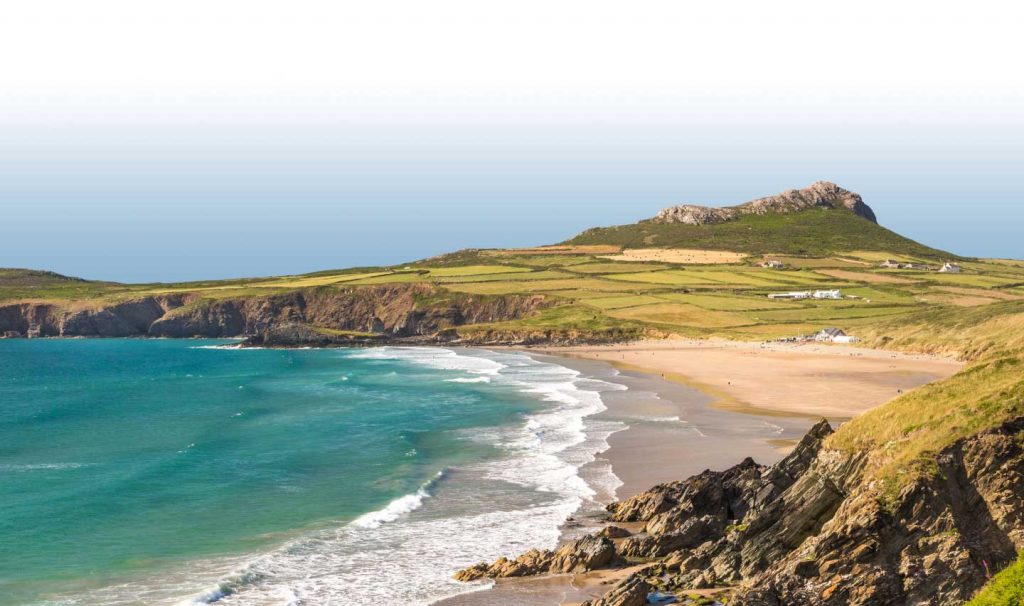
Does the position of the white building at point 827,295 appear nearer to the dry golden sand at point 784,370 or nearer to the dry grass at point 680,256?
the dry golden sand at point 784,370

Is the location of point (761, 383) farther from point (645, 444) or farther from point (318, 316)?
point (318, 316)

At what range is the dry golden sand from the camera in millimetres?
72375

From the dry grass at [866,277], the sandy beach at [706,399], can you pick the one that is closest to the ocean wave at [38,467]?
the sandy beach at [706,399]

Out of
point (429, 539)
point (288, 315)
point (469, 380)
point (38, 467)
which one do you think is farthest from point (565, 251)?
point (429, 539)

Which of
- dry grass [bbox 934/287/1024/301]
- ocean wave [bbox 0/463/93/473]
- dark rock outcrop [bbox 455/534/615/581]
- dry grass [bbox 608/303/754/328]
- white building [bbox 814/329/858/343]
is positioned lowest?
ocean wave [bbox 0/463/93/473]

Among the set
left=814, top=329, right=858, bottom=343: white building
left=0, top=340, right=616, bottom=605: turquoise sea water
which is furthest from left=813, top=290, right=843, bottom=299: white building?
left=0, top=340, right=616, bottom=605: turquoise sea water

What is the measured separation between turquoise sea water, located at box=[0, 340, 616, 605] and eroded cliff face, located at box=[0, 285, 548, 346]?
40.6 meters

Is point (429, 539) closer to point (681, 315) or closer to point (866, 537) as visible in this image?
point (866, 537)

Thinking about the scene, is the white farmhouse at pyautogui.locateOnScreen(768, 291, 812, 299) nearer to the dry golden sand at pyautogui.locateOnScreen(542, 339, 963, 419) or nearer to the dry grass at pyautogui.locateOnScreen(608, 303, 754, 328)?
the dry grass at pyautogui.locateOnScreen(608, 303, 754, 328)

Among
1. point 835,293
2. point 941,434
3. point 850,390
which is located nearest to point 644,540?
point 941,434

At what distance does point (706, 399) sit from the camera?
252 ft

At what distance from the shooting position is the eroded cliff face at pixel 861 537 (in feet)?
83.5

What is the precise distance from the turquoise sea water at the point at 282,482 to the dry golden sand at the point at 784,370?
11278mm

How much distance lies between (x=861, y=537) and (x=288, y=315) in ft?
410
